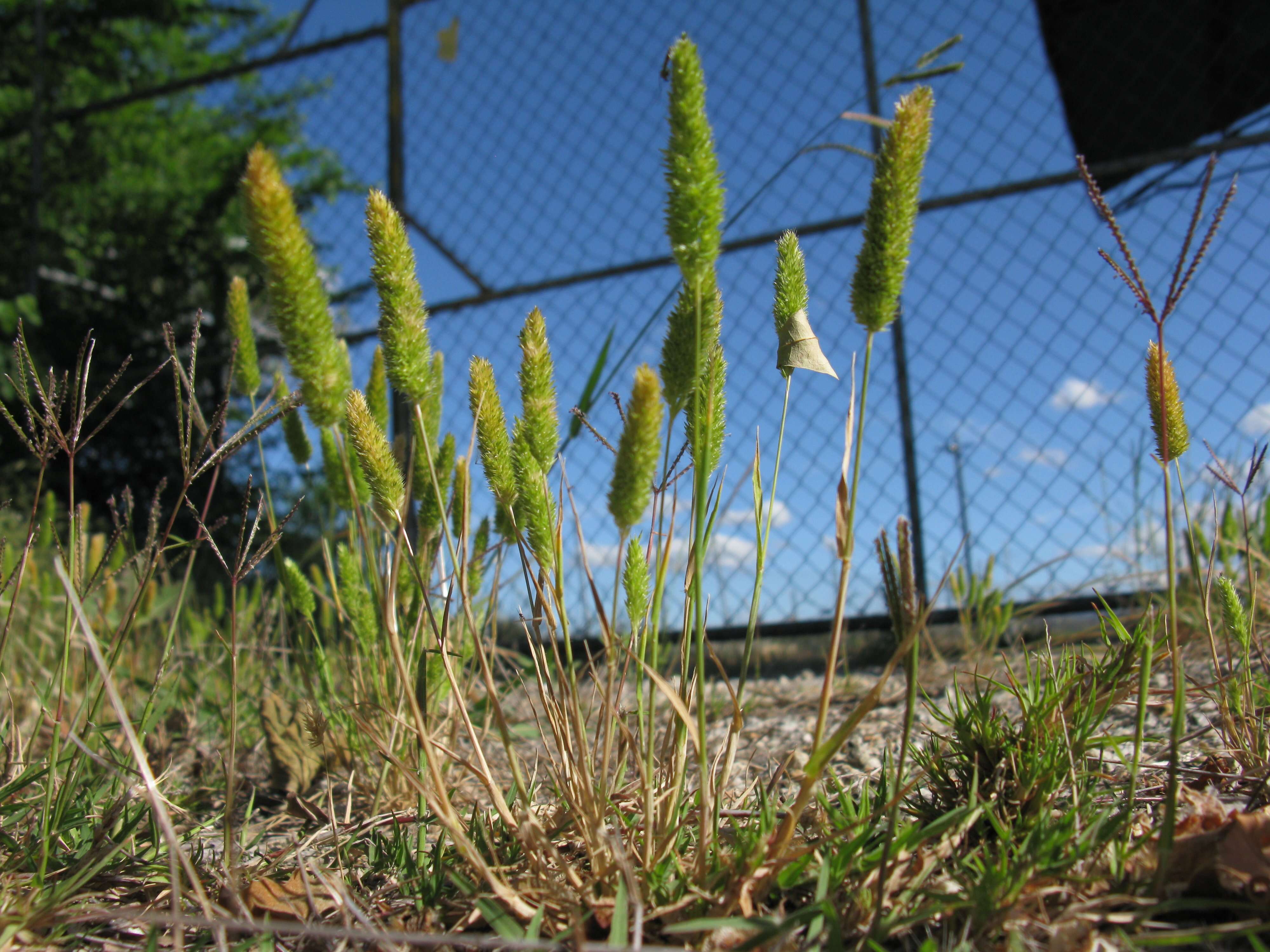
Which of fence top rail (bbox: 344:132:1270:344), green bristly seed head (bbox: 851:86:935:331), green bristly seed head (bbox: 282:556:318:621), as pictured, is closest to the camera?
green bristly seed head (bbox: 851:86:935:331)

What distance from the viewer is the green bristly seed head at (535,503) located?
2.71ft

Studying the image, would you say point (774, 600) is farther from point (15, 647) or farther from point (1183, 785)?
point (15, 647)

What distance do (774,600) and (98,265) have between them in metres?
5.01

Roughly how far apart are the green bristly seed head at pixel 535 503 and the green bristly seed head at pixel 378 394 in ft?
1.53

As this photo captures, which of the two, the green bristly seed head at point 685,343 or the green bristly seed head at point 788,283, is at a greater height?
the green bristly seed head at point 788,283

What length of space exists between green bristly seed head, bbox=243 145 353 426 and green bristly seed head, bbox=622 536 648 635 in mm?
345

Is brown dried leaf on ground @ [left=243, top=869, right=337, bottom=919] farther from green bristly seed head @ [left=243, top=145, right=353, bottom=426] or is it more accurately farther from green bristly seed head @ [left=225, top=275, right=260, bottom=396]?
green bristly seed head @ [left=225, top=275, right=260, bottom=396]

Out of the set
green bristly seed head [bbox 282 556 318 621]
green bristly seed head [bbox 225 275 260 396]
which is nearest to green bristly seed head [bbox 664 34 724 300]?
green bristly seed head [bbox 225 275 260 396]

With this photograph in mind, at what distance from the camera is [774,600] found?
3051 millimetres

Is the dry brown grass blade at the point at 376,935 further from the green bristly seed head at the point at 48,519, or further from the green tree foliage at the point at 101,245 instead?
the green tree foliage at the point at 101,245

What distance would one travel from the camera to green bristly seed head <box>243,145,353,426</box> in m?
0.61

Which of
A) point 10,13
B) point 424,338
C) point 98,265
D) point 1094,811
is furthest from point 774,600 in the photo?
point 10,13

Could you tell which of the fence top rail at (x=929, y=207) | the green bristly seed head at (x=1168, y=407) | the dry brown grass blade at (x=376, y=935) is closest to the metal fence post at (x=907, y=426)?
the fence top rail at (x=929, y=207)

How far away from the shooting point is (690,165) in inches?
25.1
